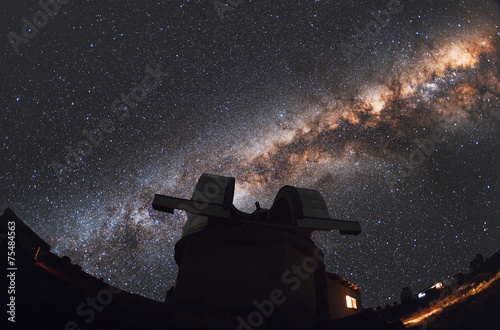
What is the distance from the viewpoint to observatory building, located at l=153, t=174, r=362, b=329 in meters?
10.2

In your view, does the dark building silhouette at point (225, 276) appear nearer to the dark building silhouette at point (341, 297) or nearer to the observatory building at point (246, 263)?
the observatory building at point (246, 263)

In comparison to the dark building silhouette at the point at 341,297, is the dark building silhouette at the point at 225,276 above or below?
above

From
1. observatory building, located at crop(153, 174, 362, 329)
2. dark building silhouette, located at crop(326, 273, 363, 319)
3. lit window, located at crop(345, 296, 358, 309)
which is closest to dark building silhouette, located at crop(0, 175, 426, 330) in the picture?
observatory building, located at crop(153, 174, 362, 329)

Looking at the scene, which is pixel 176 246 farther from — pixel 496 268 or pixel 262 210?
pixel 496 268

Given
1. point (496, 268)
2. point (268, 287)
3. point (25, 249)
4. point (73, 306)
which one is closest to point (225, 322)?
point (268, 287)

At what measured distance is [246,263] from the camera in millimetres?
10992

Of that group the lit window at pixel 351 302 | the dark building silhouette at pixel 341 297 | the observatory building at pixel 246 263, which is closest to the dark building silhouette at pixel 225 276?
the observatory building at pixel 246 263

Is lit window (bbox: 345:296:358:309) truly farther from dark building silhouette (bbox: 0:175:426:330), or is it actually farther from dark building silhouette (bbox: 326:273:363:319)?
dark building silhouette (bbox: 0:175:426:330)

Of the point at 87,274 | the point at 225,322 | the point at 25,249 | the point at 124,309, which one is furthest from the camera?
the point at 87,274

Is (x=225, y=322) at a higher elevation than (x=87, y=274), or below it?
below

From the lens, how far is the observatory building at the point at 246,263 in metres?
10.2

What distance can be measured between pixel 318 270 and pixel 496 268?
320 inches

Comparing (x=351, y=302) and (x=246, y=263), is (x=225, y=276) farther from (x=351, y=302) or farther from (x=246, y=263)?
(x=351, y=302)

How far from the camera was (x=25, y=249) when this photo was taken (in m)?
8.00
